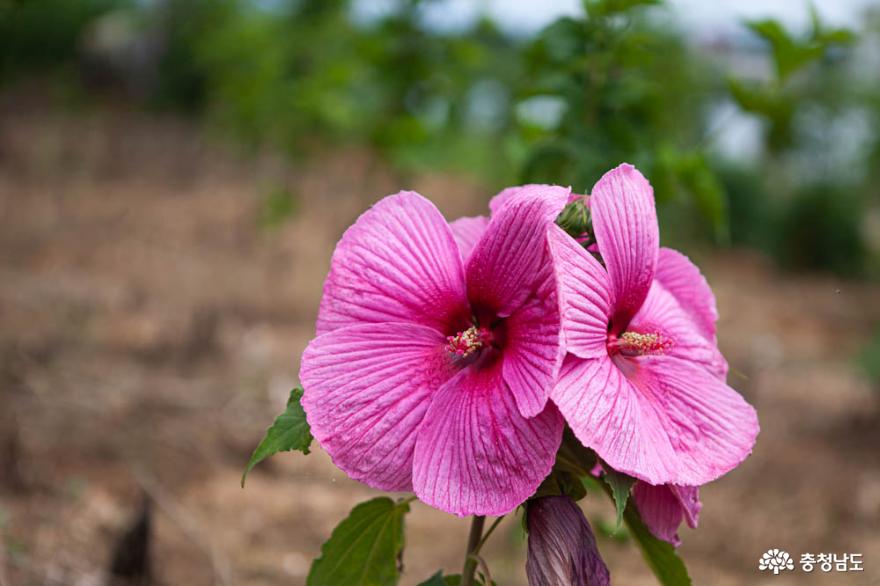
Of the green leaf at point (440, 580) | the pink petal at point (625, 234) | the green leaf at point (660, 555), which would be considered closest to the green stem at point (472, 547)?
the green leaf at point (440, 580)

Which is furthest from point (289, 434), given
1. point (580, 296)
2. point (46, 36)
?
point (46, 36)

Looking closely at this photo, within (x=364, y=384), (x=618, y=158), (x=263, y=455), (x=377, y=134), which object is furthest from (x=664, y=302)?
(x=377, y=134)

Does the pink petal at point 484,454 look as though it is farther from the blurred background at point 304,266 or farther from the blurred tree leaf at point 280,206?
the blurred tree leaf at point 280,206

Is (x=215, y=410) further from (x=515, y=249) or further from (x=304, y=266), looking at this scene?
(x=304, y=266)

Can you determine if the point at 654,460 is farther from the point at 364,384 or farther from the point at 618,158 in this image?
the point at 618,158

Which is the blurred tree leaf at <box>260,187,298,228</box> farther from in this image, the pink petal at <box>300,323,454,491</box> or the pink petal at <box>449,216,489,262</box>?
the pink petal at <box>300,323,454,491</box>
